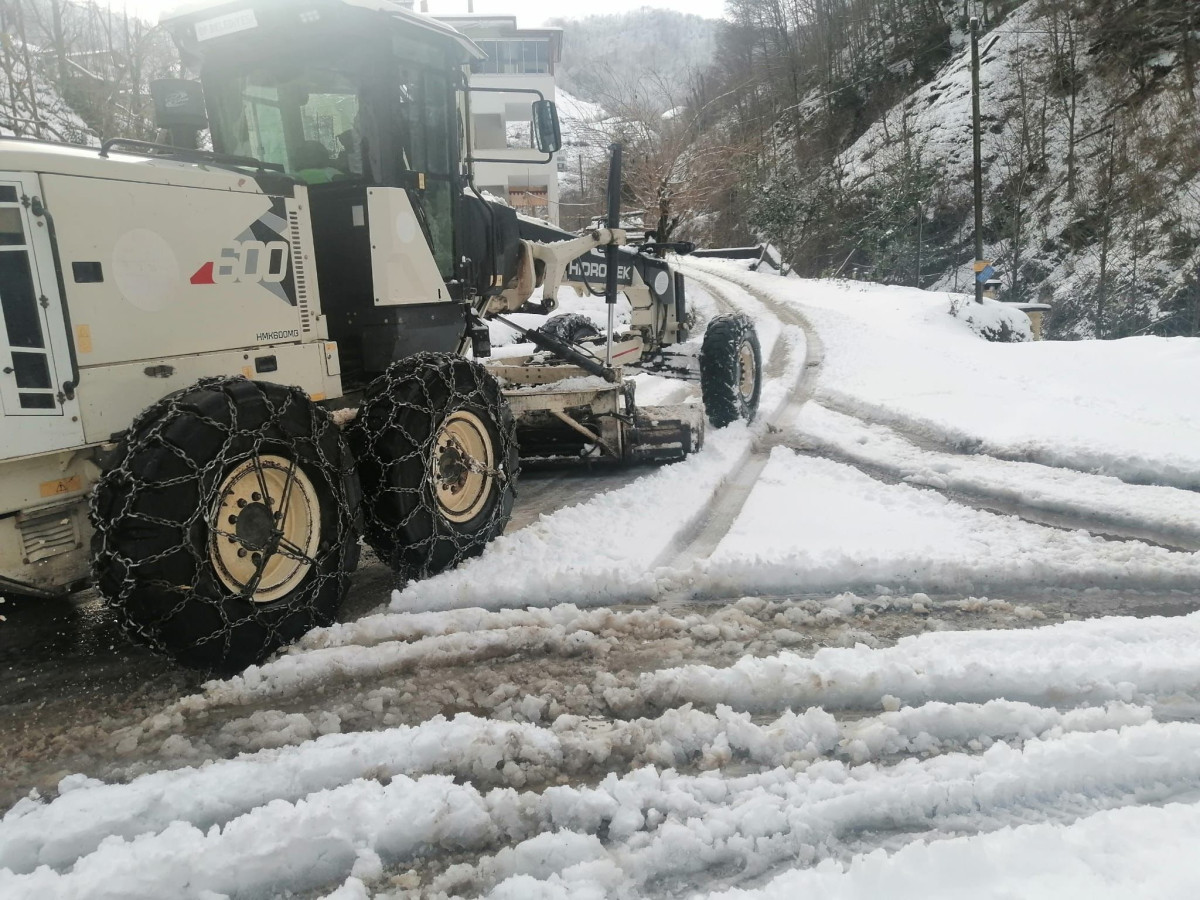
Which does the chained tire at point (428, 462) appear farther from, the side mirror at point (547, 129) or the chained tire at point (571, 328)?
the chained tire at point (571, 328)

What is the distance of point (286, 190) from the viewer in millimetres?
3932

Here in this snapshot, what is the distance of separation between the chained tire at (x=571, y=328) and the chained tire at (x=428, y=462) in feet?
15.6

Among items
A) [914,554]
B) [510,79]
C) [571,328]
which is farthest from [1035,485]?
[510,79]

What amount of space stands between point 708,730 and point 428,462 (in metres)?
2.09

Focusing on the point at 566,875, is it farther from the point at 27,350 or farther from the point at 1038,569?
the point at 1038,569

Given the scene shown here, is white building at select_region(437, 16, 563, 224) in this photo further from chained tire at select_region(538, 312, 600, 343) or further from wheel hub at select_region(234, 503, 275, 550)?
wheel hub at select_region(234, 503, 275, 550)

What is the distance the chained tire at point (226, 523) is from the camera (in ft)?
9.93

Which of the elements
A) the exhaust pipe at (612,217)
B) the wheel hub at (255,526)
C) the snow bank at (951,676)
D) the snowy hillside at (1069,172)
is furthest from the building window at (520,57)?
the snow bank at (951,676)

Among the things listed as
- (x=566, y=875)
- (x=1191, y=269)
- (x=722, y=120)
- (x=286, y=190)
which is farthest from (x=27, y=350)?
(x=722, y=120)

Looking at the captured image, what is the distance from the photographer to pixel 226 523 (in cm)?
332

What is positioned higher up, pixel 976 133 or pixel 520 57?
pixel 520 57

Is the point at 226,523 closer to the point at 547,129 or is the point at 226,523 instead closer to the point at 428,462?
the point at 428,462

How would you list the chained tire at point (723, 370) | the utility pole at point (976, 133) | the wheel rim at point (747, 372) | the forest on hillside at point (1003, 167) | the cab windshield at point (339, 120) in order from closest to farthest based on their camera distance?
the cab windshield at point (339, 120), the chained tire at point (723, 370), the wheel rim at point (747, 372), the utility pole at point (976, 133), the forest on hillside at point (1003, 167)

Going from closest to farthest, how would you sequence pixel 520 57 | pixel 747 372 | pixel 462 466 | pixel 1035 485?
pixel 462 466 < pixel 1035 485 < pixel 747 372 < pixel 520 57
